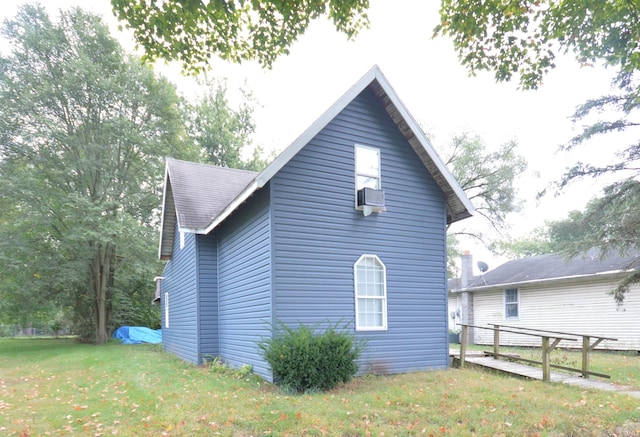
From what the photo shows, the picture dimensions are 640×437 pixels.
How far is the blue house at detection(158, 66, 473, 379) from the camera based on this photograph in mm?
8328

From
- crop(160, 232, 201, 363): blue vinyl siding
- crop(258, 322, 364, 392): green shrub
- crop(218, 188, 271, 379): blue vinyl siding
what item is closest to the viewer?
crop(258, 322, 364, 392): green shrub

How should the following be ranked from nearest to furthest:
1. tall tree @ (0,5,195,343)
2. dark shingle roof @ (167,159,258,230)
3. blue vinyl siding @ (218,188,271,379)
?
blue vinyl siding @ (218,188,271,379), dark shingle roof @ (167,159,258,230), tall tree @ (0,5,195,343)

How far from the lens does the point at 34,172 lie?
1961 cm

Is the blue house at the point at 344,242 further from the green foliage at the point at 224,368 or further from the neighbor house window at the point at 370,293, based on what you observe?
the green foliage at the point at 224,368

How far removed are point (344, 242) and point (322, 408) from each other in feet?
12.7

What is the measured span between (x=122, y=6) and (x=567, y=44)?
6.97 m

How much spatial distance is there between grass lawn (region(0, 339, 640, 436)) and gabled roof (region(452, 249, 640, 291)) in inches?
280

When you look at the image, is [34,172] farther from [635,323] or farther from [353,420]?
[635,323]

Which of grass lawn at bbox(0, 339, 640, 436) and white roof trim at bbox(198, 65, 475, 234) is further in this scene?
white roof trim at bbox(198, 65, 475, 234)

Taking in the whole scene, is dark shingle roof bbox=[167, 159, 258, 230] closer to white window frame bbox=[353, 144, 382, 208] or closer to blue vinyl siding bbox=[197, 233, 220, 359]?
blue vinyl siding bbox=[197, 233, 220, 359]

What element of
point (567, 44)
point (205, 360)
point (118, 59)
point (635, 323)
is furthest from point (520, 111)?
point (118, 59)

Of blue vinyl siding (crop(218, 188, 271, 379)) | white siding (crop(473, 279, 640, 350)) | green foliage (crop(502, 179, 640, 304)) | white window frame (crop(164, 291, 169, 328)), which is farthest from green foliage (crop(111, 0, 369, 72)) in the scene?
white siding (crop(473, 279, 640, 350))

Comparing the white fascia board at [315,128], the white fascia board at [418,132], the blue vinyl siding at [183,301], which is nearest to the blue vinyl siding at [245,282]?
the white fascia board at [315,128]

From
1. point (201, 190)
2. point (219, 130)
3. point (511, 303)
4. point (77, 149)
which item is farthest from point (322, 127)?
point (219, 130)
